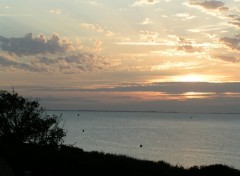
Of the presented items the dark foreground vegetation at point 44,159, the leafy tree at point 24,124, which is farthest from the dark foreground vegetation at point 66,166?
the leafy tree at point 24,124

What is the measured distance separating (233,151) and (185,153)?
1496 centimetres

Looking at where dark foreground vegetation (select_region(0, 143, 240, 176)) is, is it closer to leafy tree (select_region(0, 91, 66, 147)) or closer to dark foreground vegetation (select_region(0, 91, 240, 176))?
dark foreground vegetation (select_region(0, 91, 240, 176))

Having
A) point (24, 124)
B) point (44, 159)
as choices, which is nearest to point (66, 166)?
point (44, 159)

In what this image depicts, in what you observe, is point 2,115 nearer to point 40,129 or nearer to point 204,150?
point 40,129

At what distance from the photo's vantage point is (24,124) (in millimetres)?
38250

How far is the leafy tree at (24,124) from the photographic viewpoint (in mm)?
37750

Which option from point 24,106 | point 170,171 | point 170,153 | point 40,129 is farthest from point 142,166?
point 170,153

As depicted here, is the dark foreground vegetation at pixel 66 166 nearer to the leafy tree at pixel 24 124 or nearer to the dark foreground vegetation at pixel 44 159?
the dark foreground vegetation at pixel 44 159

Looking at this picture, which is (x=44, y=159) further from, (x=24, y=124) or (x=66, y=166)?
(x=24, y=124)

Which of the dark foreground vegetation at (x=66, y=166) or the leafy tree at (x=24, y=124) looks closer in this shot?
the dark foreground vegetation at (x=66, y=166)

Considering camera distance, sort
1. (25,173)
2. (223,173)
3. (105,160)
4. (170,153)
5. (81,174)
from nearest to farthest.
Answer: (25,173), (81,174), (223,173), (105,160), (170,153)

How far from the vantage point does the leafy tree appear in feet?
124

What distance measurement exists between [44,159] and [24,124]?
14.8m

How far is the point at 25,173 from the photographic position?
20328mm
